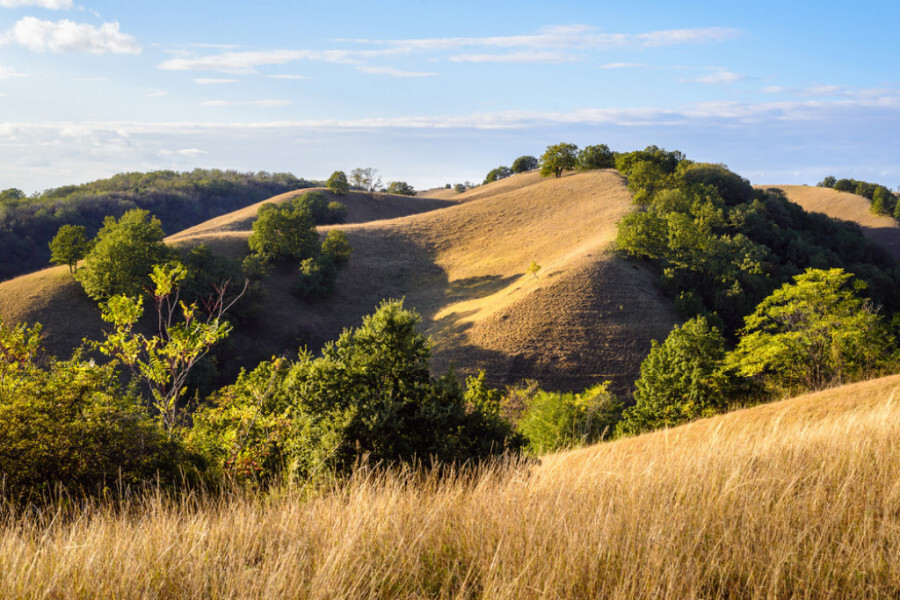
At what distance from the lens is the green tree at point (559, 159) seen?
101 m

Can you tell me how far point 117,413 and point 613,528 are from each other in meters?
8.25

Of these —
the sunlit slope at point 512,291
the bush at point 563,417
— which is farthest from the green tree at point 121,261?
the bush at point 563,417

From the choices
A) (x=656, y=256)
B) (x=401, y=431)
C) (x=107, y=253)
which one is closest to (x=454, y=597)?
(x=401, y=431)

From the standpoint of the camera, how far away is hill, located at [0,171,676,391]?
45469 millimetres

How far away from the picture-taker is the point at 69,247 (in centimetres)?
5000

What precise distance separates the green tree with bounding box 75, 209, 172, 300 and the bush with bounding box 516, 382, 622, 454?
1373 inches

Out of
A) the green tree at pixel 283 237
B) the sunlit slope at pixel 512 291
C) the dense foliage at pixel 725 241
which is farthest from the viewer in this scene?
the green tree at pixel 283 237

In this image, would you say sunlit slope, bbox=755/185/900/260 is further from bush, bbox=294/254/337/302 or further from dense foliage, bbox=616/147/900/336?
bush, bbox=294/254/337/302

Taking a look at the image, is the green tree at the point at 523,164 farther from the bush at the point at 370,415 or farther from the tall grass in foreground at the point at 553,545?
the tall grass in foreground at the point at 553,545

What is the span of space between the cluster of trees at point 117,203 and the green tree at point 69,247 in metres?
33.1

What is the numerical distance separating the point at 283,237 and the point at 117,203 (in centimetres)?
5952

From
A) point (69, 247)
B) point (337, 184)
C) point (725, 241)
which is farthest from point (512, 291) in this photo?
point (337, 184)

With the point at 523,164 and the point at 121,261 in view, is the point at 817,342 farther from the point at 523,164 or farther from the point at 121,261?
the point at 523,164

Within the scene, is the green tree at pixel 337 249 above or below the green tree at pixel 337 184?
below
